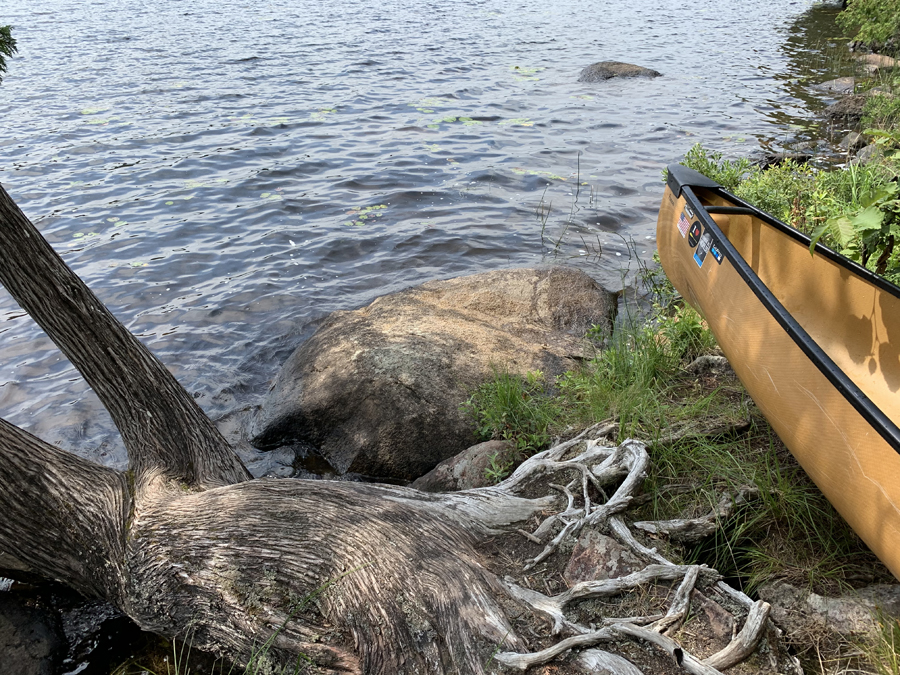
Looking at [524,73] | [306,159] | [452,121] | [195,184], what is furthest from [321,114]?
[524,73]

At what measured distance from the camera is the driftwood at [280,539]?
8.64 ft

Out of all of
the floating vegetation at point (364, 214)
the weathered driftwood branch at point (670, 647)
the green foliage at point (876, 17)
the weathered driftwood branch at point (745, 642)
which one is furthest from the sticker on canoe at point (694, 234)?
the green foliage at point (876, 17)

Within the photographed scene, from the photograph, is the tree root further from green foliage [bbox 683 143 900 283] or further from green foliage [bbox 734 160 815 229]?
green foliage [bbox 734 160 815 229]

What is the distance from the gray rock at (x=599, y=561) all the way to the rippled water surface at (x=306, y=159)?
3.47 meters

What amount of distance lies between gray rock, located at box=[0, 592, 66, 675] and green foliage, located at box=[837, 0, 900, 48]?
12.5 meters

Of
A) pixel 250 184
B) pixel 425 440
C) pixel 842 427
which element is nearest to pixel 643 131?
pixel 250 184

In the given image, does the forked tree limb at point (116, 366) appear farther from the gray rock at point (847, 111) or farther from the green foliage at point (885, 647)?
the gray rock at point (847, 111)

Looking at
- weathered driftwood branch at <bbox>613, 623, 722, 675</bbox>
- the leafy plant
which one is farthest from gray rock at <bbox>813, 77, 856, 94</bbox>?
weathered driftwood branch at <bbox>613, 623, 722, 675</bbox>

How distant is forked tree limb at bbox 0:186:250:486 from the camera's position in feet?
10.0

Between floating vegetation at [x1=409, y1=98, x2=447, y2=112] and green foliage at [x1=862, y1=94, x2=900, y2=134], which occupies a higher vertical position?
floating vegetation at [x1=409, y1=98, x2=447, y2=112]

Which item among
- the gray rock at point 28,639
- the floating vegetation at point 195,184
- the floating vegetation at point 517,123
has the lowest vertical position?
the gray rock at point 28,639

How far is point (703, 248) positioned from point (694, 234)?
22 centimetres

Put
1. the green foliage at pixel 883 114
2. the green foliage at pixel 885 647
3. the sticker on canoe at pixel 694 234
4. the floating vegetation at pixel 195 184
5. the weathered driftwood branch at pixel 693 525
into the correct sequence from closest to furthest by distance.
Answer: the green foliage at pixel 885 647
the weathered driftwood branch at pixel 693 525
the sticker on canoe at pixel 694 234
the green foliage at pixel 883 114
the floating vegetation at pixel 195 184

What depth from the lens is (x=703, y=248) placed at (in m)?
4.18
